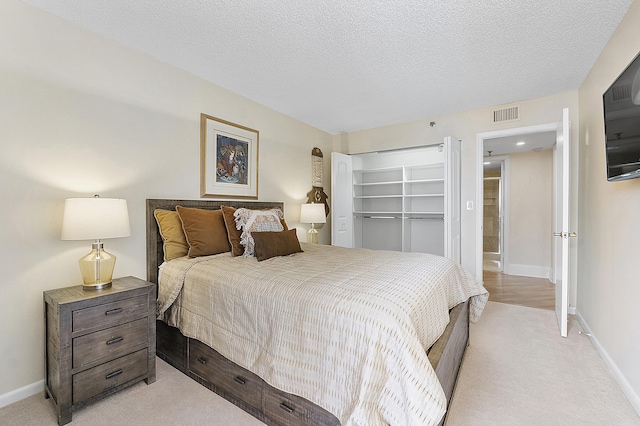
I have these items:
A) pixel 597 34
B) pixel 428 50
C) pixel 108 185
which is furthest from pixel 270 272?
pixel 597 34

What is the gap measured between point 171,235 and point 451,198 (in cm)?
313

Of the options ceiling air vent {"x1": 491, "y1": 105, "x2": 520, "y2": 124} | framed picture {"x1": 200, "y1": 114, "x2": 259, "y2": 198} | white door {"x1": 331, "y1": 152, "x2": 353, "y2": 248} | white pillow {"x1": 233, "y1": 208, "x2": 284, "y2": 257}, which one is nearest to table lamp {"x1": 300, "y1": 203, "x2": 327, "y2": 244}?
white door {"x1": 331, "y1": 152, "x2": 353, "y2": 248}

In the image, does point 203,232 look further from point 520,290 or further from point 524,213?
point 524,213

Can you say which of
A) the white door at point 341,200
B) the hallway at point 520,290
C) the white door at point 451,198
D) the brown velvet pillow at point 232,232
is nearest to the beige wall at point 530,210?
the hallway at point 520,290

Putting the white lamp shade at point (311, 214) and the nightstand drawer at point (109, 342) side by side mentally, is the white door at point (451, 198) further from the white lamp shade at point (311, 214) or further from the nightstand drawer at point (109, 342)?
the nightstand drawer at point (109, 342)

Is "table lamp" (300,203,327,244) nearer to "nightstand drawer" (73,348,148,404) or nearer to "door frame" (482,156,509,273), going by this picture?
"nightstand drawer" (73,348,148,404)

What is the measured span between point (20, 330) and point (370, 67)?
3.27 metres

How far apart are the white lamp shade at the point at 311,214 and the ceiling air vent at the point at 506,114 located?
101 inches

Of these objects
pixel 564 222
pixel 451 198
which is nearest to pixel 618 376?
pixel 564 222

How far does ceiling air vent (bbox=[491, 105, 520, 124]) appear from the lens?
3568 millimetres

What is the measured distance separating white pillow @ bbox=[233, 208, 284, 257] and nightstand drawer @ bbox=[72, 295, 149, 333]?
2.68 feet

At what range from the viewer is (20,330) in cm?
184

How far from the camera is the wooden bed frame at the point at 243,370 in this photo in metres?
1.44

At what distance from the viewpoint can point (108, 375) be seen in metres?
1.79
